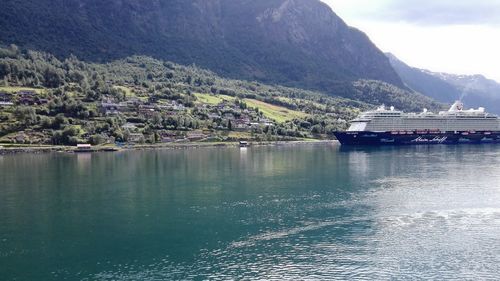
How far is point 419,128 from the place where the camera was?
150 metres

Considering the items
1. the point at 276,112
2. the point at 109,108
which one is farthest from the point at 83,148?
the point at 276,112

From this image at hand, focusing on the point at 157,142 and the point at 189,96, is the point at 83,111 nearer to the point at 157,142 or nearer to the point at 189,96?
the point at 157,142

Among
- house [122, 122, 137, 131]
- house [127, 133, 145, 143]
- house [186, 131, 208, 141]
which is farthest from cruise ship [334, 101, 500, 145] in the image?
house [122, 122, 137, 131]

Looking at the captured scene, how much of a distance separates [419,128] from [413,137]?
5.63 meters

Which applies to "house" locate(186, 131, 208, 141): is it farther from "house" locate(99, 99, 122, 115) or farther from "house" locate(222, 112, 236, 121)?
"house" locate(99, 99, 122, 115)

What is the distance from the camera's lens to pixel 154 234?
40500 mm

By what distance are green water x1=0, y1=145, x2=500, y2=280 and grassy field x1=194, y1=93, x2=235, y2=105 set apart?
98.6 meters

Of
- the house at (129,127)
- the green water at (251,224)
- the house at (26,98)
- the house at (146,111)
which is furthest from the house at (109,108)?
the green water at (251,224)

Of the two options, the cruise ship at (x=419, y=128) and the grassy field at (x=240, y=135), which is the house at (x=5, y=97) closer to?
the grassy field at (x=240, y=135)

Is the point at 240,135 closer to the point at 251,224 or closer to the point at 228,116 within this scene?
the point at 228,116

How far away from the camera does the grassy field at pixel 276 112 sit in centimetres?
17549

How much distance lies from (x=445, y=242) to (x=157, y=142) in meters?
100

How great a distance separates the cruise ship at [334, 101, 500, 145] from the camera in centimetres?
14275

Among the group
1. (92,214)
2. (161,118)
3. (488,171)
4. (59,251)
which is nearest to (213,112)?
(161,118)
